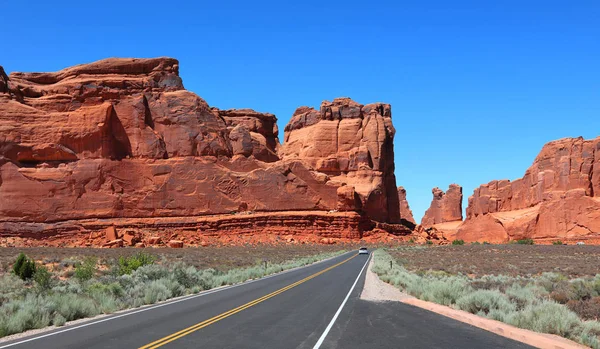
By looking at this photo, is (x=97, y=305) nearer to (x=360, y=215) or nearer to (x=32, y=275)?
(x=32, y=275)

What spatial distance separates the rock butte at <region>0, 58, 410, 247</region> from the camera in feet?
227

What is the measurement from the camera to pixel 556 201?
92.7m

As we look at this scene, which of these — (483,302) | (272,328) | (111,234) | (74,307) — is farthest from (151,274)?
(111,234)

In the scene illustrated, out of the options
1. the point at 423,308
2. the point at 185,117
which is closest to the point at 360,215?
the point at 185,117

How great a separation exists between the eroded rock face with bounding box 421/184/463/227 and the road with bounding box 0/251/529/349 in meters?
158

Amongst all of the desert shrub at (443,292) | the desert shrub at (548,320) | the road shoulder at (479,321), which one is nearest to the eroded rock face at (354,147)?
the road shoulder at (479,321)

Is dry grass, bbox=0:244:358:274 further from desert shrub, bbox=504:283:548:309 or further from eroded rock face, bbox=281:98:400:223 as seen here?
eroded rock face, bbox=281:98:400:223

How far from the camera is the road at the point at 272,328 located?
9.00m

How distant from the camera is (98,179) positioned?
2820 inches

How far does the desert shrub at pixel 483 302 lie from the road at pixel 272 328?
116cm

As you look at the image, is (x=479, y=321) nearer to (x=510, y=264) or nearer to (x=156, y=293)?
(x=156, y=293)

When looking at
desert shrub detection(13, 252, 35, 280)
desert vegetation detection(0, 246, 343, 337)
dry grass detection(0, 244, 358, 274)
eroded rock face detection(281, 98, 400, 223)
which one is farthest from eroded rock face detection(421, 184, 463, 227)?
desert shrub detection(13, 252, 35, 280)

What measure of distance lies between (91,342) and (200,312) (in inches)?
170

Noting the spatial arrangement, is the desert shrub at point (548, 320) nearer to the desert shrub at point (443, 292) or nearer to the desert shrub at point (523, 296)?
the desert shrub at point (523, 296)
